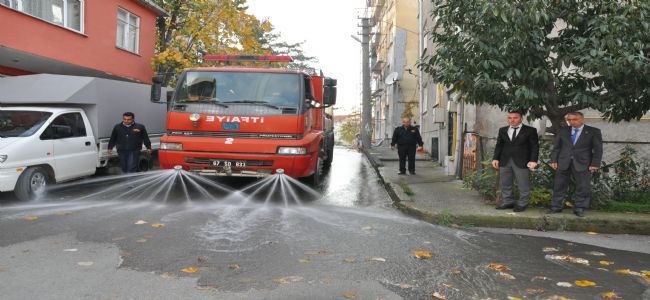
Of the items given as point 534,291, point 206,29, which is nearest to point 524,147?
point 534,291

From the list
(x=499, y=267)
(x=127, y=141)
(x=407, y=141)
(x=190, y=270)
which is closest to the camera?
(x=190, y=270)

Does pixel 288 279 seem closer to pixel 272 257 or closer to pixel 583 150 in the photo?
pixel 272 257

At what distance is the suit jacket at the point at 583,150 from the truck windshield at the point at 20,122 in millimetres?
8277

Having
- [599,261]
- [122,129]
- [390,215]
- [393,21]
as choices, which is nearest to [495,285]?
[599,261]

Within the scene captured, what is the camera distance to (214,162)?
8703 millimetres

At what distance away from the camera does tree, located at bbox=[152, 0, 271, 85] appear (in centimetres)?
2078

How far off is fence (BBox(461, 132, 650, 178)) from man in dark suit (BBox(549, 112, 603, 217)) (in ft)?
2.73

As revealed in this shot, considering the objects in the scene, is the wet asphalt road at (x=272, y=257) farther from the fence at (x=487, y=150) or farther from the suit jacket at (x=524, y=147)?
the fence at (x=487, y=150)

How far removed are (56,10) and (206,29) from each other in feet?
23.8

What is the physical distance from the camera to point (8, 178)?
25.8ft

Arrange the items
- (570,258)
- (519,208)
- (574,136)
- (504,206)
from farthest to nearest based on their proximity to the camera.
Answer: (504,206), (519,208), (574,136), (570,258)

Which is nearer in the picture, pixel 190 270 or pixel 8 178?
pixel 190 270

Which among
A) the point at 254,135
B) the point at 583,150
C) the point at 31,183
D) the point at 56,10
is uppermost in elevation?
the point at 56,10

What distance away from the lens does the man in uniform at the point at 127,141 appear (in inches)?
408
